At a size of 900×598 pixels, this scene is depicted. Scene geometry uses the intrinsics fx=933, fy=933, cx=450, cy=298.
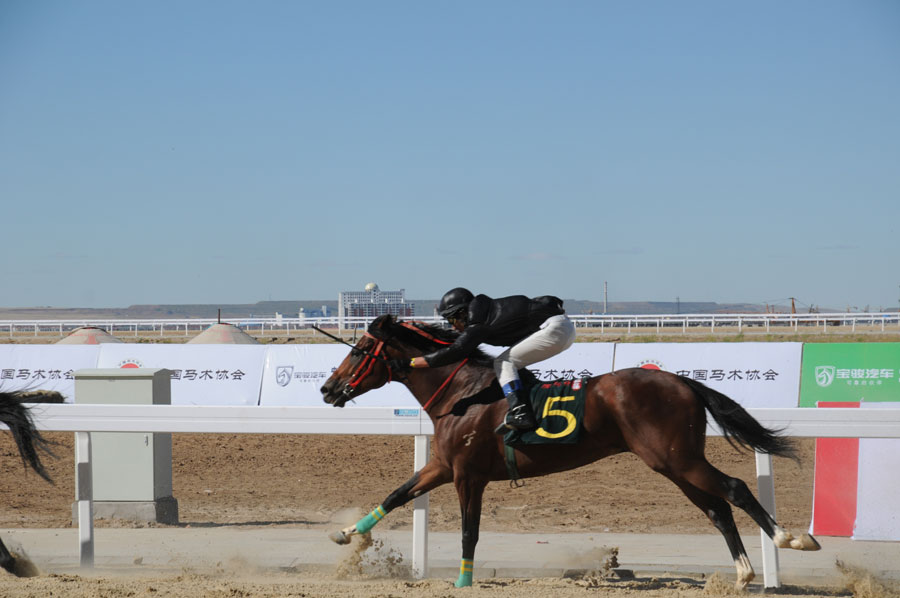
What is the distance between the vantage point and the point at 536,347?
5.84 meters

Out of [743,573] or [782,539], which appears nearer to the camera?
[782,539]

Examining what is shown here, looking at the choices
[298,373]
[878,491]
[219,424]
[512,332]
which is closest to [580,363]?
[298,373]

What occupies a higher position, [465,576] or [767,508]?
[767,508]

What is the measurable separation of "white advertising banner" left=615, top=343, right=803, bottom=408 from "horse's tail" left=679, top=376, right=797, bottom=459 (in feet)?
25.1

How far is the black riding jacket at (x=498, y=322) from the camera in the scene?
19.3ft

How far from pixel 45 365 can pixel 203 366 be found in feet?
9.47

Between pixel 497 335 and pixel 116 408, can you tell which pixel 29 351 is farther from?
pixel 497 335

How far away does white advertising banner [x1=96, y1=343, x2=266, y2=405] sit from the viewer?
14438mm

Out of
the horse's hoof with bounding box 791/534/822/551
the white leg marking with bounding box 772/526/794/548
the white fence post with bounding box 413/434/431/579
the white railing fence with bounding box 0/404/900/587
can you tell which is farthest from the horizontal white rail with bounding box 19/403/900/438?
the horse's hoof with bounding box 791/534/822/551

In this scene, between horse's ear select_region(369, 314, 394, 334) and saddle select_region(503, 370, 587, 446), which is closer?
saddle select_region(503, 370, 587, 446)

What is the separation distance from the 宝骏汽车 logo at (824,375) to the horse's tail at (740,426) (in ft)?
25.9

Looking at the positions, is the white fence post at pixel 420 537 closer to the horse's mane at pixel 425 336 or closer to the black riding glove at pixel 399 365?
the black riding glove at pixel 399 365

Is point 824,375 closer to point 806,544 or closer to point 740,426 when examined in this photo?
point 740,426

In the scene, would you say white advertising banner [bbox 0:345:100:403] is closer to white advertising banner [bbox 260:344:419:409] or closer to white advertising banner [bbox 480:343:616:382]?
white advertising banner [bbox 260:344:419:409]
